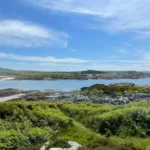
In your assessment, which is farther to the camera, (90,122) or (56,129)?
(90,122)

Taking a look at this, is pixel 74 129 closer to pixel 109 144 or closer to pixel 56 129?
pixel 56 129

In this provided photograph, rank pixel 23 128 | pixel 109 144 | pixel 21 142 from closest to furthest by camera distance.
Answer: pixel 109 144 < pixel 21 142 < pixel 23 128

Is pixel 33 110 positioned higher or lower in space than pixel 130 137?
higher

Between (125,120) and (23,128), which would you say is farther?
(125,120)

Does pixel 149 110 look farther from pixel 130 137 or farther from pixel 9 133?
pixel 9 133

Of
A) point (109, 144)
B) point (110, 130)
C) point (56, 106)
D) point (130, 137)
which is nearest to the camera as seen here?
point (109, 144)

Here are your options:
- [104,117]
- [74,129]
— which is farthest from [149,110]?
[74,129]

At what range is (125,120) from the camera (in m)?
17.8

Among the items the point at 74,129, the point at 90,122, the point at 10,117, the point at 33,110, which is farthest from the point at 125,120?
the point at 10,117

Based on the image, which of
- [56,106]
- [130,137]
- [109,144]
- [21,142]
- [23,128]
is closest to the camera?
[109,144]

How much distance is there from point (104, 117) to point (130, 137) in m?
2.36

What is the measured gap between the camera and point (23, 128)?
15.4 meters

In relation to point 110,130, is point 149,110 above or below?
above

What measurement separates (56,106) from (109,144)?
466 inches
